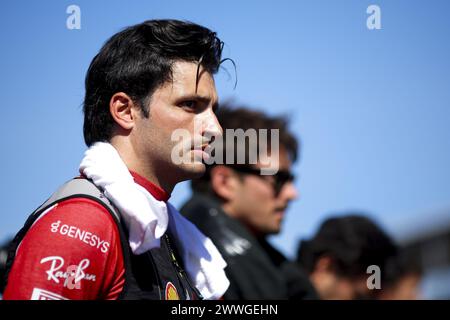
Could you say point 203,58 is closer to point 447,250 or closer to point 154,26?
point 154,26

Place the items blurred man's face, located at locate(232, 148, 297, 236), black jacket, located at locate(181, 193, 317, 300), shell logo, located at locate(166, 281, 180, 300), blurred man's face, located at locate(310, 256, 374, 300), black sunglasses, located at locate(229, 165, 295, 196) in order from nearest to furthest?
1. shell logo, located at locate(166, 281, 180, 300)
2. black jacket, located at locate(181, 193, 317, 300)
3. blurred man's face, located at locate(232, 148, 297, 236)
4. black sunglasses, located at locate(229, 165, 295, 196)
5. blurred man's face, located at locate(310, 256, 374, 300)

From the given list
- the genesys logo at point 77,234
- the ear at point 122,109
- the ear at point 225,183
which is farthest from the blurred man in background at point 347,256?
the genesys logo at point 77,234

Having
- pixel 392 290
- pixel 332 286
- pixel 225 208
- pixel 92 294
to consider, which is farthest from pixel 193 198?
pixel 92 294

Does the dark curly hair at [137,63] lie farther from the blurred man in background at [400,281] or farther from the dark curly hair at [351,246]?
the blurred man in background at [400,281]

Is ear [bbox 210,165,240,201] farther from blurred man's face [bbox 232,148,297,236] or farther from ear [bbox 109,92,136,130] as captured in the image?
ear [bbox 109,92,136,130]

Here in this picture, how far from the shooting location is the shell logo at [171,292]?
3.04m

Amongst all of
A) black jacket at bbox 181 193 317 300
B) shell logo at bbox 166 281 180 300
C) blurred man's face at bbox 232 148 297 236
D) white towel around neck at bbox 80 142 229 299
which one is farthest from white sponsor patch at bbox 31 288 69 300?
blurred man's face at bbox 232 148 297 236

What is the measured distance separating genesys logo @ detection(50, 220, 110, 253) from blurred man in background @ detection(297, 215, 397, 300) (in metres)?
2.78

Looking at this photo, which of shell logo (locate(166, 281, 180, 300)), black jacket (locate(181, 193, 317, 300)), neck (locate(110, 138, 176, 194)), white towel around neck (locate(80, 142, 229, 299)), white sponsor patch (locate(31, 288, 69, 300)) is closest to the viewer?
white sponsor patch (locate(31, 288, 69, 300))

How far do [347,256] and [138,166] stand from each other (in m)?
2.49

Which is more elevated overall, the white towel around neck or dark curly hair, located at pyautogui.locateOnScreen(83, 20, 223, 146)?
dark curly hair, located at pyautogui.locateOnScreen(83, 20, 223, 146)

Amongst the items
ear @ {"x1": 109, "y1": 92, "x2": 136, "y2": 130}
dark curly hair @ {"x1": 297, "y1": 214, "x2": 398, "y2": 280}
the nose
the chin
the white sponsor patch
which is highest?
ear @ {"x1": 109, "y1": 92, "x2": 136, "y2": 130}

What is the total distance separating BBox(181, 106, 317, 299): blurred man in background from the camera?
434cm
